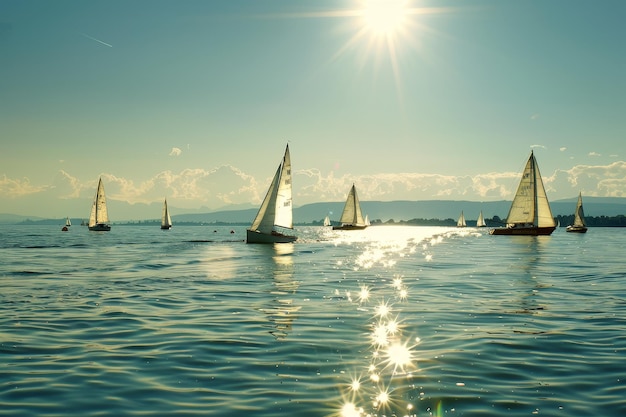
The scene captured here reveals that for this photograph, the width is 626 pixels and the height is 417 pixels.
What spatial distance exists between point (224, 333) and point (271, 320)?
278cm

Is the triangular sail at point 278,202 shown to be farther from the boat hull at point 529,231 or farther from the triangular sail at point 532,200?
the boat hull at point 529,231

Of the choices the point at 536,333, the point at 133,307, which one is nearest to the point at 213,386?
the point at 536,333

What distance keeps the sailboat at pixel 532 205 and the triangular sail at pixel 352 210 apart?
2213 inches

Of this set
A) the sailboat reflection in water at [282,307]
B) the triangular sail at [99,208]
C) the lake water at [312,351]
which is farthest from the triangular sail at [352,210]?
the lake water at [312,351]

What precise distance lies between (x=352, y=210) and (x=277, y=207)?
88191 mm

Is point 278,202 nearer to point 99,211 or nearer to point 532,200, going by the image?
point 532,200

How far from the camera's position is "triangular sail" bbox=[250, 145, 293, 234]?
3019 inches

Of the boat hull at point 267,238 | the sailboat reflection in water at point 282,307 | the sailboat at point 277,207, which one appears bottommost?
the sailboat reflection in water at point 282,307

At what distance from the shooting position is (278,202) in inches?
3059

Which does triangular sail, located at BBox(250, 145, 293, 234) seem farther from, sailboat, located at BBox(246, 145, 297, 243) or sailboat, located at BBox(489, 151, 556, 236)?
sailboat, located at BBox(489, 151, 556, 236)

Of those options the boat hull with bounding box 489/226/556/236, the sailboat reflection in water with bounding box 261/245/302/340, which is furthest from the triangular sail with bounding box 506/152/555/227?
the sailboat reflection in water with bounding box 261/245/302/340

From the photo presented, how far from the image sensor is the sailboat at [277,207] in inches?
3019

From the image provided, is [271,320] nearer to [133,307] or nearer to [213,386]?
[133,307]

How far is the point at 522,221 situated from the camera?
110m
